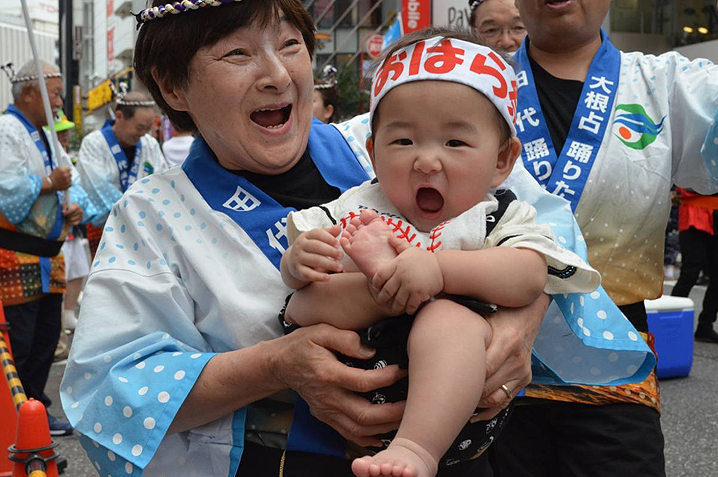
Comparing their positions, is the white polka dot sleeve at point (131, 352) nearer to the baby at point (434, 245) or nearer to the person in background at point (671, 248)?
the baby at point (434, 245)

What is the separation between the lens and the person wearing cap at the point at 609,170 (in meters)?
2.20

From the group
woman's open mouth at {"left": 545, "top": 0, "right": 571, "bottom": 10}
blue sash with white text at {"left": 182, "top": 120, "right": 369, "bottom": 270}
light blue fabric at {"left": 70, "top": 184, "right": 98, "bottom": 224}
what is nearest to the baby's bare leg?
blue sash with white text at {"left": 182, "top": 120, "right": 369, "bottom": 270}

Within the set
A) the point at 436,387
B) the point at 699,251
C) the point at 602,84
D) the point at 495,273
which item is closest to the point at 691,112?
the point at 602,84

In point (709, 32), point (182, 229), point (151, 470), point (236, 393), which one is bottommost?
point (709, 32)

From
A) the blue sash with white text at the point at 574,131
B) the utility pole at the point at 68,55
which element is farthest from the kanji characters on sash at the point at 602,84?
the utility pole at the point at 68,55

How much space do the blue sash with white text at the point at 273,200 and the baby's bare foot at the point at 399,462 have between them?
35 centimetres

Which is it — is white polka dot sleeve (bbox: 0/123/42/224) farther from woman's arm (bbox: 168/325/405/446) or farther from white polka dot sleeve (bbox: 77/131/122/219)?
woman's arm (bbox: 168/325/405/446)

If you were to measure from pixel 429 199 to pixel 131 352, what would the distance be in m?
0.66

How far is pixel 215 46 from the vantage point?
1.74 metres

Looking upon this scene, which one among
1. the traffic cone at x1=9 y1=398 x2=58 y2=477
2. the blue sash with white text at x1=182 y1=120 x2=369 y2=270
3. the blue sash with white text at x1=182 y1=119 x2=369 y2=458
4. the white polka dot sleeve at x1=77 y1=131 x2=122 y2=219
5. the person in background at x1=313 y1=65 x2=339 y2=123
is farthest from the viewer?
the white polka dot sleeve at x1=77 y1=131 x2=122 y2=219

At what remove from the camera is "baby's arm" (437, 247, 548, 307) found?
142 cm

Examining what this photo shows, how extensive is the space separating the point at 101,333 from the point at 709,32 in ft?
55.8

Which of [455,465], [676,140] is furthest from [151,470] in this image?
[676,140]

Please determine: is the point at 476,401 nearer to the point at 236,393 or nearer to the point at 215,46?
the point at 236,393
